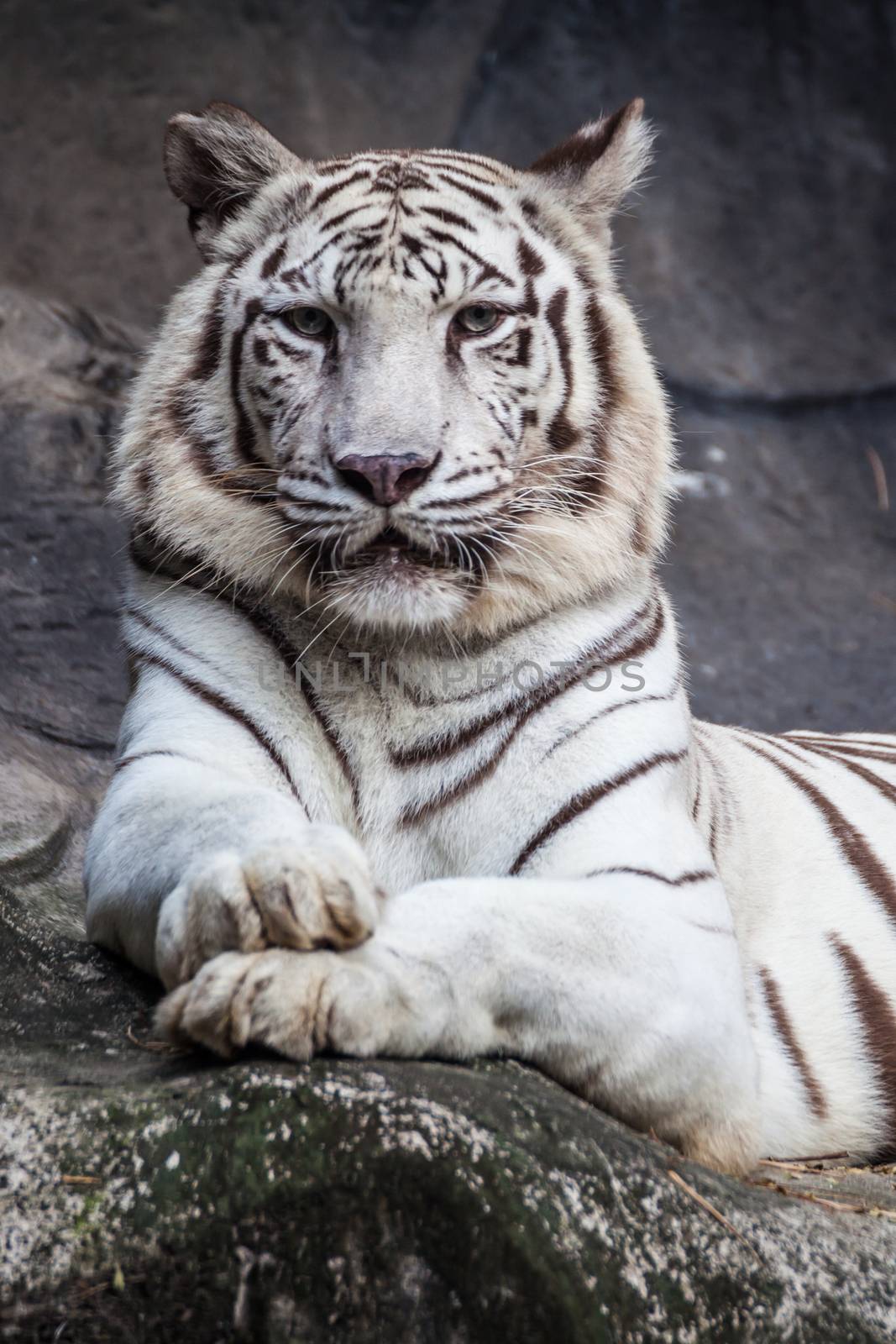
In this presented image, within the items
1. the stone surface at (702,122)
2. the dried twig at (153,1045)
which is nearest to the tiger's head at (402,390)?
the dried twig at (153,1045)

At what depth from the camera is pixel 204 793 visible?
78.7 inches

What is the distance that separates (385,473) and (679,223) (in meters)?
5.01

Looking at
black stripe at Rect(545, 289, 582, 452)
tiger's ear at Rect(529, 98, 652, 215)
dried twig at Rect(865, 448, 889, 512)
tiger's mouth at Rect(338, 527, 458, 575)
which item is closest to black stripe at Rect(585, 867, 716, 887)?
tiger's mouth at Rect(338, 527, 458, 575)

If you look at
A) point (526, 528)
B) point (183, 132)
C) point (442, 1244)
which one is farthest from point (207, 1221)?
point (183, 132)

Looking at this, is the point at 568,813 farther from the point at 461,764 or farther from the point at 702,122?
the point at 702,122

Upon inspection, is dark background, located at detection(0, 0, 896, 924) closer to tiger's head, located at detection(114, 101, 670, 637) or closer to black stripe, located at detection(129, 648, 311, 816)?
tiger's head, located at detection(114, 101, 670, 637)

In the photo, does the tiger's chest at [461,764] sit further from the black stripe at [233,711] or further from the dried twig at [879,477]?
the dried twig at [879,477]

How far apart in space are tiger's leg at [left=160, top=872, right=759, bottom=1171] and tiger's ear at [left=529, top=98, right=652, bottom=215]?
4.28ft

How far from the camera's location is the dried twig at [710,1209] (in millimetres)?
1623

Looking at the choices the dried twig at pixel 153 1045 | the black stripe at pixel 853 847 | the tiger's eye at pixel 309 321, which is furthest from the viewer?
the black stripe at pixel 853 847

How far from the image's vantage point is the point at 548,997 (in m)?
1.78

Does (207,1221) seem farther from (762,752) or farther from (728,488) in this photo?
(728,488)

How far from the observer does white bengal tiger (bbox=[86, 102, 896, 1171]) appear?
6.17 feet

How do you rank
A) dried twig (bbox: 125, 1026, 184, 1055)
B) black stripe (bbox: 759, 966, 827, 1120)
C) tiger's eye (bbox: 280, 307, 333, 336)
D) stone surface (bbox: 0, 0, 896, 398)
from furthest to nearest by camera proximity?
stone surface (bbox: 0, 0, 896, 398) < black stripe (bbox: 759, 966, 827, 1120) < tiger's eye (bbox: 280, 307, 333, 336) < dried twig (bbox: 125, 1026, 184, 1055)
